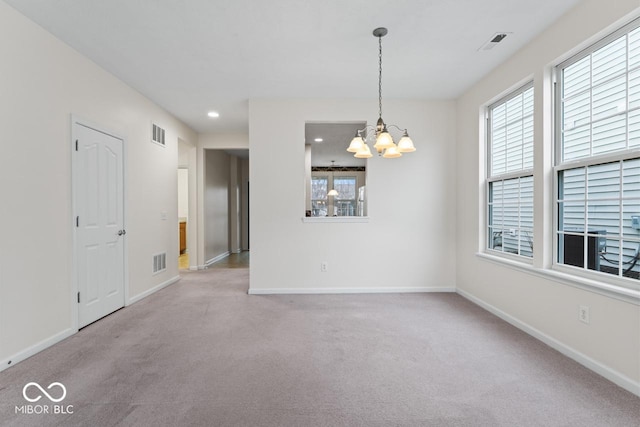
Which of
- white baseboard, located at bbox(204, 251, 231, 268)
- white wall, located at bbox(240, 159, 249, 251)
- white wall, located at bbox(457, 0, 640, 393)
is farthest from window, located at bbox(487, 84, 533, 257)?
white wall, located at bbox(240, 159, 249, 251)

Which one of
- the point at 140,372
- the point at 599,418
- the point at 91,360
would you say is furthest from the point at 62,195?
the point at 599,418

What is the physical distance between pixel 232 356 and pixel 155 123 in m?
3.61

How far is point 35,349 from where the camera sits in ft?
7.86

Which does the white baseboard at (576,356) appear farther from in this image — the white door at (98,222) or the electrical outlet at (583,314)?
the white door at (98,222)

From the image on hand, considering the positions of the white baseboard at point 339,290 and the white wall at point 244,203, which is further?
the white wall at point 244,203

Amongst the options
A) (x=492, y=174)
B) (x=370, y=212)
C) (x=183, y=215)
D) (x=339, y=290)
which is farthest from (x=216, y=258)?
(x=492, y=174)

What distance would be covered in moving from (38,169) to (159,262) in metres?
2.24

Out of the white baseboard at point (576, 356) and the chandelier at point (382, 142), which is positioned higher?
the chandelier at point (382, 142)

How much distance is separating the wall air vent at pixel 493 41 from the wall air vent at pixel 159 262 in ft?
15.8

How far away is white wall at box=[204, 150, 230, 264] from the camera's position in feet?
20.2

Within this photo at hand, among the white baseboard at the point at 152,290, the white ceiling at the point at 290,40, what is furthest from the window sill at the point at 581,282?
the white baseboard at the point at 152,290

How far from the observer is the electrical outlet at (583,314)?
86.4 inches

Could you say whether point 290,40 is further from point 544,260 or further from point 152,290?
point 152,290

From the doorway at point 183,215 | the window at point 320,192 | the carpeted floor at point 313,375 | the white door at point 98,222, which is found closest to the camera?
the carpeted floor at point 313,375
